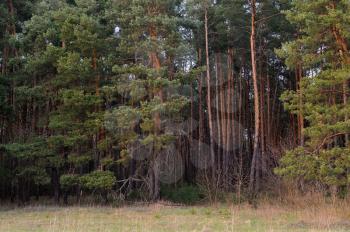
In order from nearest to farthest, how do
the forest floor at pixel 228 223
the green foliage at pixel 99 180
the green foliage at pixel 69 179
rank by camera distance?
the forest floor at pixel 228 223 → the green foliage at pixel 99 180 → the green foliage at pixel 69 179

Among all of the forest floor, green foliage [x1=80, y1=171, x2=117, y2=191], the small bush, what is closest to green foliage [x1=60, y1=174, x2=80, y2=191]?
green foliage [x1=80, y1=171, x2=117, y2=191]

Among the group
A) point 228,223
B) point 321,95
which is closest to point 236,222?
point 228,223

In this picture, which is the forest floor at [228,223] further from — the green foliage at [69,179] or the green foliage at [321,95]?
the green foliage at [69,179]

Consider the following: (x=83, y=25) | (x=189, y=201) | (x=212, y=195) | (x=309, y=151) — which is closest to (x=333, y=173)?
(x=309, y=151)

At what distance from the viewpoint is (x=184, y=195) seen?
2514cm

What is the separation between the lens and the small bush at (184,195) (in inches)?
972

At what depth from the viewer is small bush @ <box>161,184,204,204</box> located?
24688 millimetres

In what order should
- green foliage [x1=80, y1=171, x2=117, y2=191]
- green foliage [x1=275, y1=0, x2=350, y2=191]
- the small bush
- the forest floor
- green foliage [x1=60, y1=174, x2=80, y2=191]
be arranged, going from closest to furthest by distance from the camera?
the forest floor
green foliage [x1=275, y1=0, x2=350, y2=191]
green foliage [x1=80, y1=171, x2=117, y2=191]
green foliage [x1=60, y1=174, x2=80, y2=191]
the small bush

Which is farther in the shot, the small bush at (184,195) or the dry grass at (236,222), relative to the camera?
the small bush at (184,195)

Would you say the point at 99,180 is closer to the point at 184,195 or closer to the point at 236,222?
the point at 184,195

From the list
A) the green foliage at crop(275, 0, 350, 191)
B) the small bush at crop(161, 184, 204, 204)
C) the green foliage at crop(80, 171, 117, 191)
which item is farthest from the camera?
the small bush at crop(161, 184, 204, 204)

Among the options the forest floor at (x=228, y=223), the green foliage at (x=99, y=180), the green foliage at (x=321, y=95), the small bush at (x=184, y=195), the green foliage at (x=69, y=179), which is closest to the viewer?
the forest floor at (x=228, y=223)

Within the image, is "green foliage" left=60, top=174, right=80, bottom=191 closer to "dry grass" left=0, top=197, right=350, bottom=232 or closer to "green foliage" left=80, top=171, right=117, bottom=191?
"green foliage" left=80, top=171, right=117, bottom=191

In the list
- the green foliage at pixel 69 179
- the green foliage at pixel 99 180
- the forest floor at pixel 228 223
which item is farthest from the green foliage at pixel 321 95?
the green foliage at pixel 69 179
